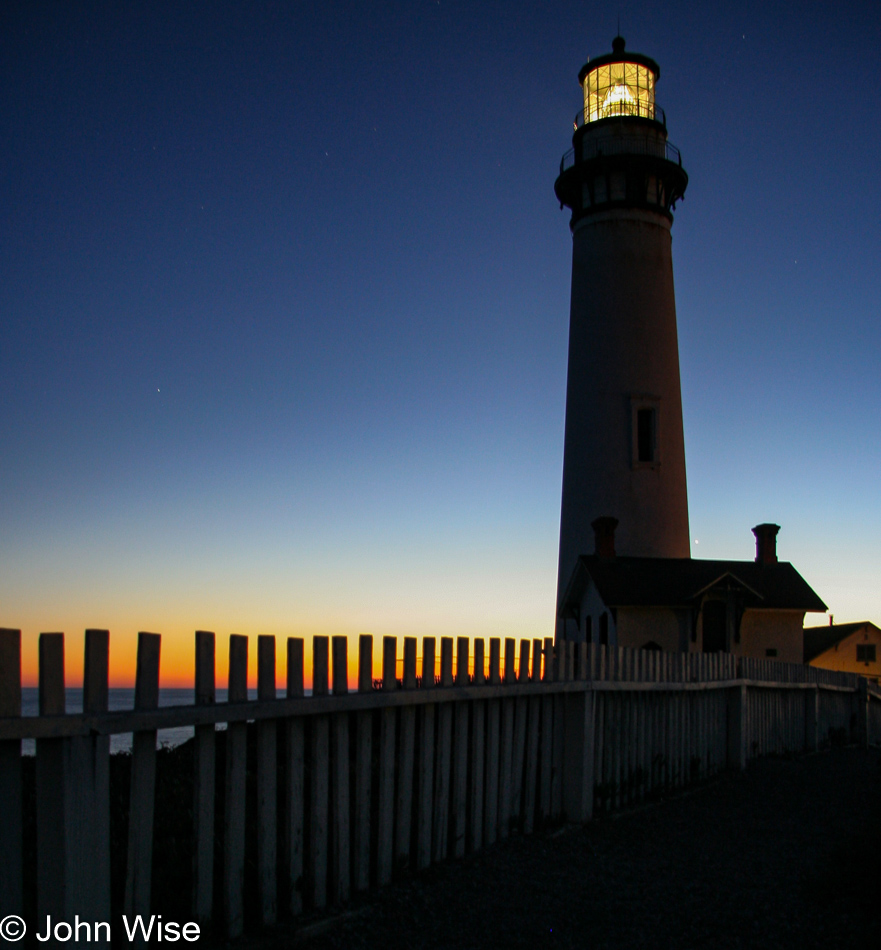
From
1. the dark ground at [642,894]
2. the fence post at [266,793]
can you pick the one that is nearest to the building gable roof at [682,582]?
the dark ground at [642,894]

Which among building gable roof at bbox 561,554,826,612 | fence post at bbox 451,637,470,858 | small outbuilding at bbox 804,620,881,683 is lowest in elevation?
small outbuilding at bbox 804,620,881,683

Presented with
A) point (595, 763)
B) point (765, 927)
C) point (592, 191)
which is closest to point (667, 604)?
point (592, 191)

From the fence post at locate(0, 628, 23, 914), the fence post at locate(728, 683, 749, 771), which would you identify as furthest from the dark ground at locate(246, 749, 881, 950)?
the fence post at locate(728, 683, 749, 771)

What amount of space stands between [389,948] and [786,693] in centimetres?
1270

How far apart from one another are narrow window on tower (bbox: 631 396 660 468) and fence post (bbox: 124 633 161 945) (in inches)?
875

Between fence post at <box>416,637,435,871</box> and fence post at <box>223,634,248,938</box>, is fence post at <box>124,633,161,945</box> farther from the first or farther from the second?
fence post at <box>416,637,435,871</box>

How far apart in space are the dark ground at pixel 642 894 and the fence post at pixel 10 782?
56.1 inches

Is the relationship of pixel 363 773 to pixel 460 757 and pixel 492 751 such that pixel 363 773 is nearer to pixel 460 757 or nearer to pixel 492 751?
pixel 460 757

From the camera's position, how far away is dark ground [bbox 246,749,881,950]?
5391 mm

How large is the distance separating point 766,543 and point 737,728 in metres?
15.6

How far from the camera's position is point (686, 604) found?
24.1m

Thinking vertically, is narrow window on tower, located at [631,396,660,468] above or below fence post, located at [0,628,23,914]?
above

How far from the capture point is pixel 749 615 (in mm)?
25562

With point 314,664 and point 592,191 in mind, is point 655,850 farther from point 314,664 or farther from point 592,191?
point 592,191
